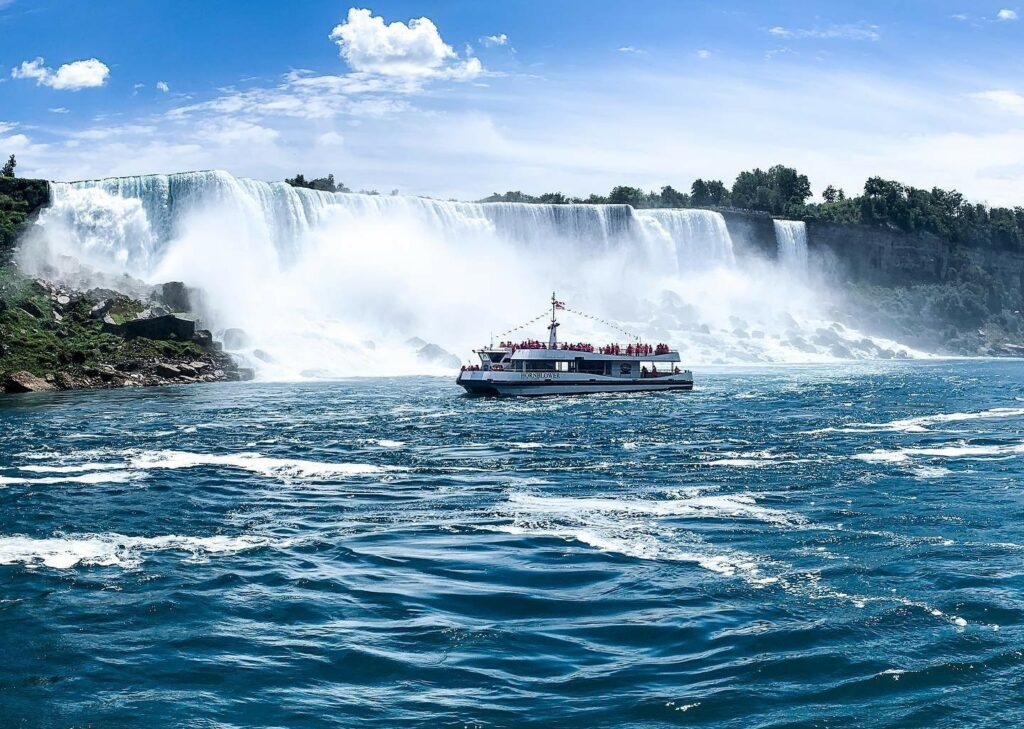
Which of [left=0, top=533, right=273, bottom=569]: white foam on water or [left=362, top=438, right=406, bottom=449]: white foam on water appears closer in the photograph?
[left=0, top=533, right=273, bottom=569]: white foam on water

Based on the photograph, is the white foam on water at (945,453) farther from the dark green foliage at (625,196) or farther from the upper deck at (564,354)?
the dark green foliage at (625,196)

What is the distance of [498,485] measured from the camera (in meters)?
→ 27.1

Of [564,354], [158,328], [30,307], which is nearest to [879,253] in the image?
[564,354]

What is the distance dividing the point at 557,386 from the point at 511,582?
40672 millimetres

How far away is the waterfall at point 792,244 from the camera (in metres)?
130

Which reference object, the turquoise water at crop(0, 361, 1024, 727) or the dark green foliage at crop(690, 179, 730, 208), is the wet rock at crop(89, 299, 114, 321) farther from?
the dark green foliage at crop(690, 179, 730, 208)

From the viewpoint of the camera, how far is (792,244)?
5162 inches

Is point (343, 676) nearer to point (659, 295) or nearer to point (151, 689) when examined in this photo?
point (151, 689)

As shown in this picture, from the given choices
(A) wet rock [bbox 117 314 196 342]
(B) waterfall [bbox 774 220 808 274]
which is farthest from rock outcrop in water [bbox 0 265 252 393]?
(B) waterfall [bbox 774 220 808 274]

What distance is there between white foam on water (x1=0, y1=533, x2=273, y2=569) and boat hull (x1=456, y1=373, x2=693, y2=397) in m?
35.3

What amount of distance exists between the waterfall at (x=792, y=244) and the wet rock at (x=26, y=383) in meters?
92.8

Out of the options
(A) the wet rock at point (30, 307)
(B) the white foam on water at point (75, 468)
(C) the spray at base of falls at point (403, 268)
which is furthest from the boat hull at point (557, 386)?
(A) the wet rock at point (30, 307)

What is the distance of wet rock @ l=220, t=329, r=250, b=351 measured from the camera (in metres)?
72.2

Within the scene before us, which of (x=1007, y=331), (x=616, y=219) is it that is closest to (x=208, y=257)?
(x=616, y=219)
